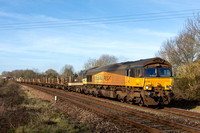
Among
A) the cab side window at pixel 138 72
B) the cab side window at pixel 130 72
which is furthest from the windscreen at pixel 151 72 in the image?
the cab side window at pixel 130 72

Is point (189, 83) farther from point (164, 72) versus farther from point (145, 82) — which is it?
point (145, 82)

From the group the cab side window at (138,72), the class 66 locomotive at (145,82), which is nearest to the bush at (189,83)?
the class 66 locomotive at (145,82)

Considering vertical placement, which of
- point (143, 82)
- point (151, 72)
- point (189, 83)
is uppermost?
point (151, 72)

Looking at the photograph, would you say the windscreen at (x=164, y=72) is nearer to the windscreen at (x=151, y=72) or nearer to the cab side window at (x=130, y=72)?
the windscreen at (x=151, y=72)

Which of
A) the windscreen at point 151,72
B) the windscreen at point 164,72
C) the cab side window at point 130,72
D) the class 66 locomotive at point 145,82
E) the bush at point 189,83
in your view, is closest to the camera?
the class 66 locomotive at point 145,82

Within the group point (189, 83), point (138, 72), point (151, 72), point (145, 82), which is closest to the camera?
point (145, 82)

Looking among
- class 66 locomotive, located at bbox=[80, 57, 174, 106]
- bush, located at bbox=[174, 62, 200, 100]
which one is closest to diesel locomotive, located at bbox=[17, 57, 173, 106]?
class 66 locomotive, located at bbox=[80, 57, 174, 106]

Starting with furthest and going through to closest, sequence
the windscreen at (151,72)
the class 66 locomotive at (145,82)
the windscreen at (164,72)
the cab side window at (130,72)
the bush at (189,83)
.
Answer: the bush at (189,83)
the cab side window at (130,72)
the windscreen at (164,72)
the windscreen at (151,72)
the class 66 locomotive at (145,82)

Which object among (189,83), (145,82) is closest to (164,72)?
(145,82)

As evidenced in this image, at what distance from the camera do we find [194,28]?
18.0m

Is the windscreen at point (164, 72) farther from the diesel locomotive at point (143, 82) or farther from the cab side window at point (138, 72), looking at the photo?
the cab side window at point (138, 72)

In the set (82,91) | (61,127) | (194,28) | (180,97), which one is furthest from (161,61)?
(82,91)

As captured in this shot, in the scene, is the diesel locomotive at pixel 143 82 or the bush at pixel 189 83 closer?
the diesel locomotive at pixel 143 82

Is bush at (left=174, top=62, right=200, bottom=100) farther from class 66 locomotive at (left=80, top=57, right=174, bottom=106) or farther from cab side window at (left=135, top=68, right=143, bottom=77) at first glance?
cab side window at (left=135, top=68, right=143, bottom=77)
